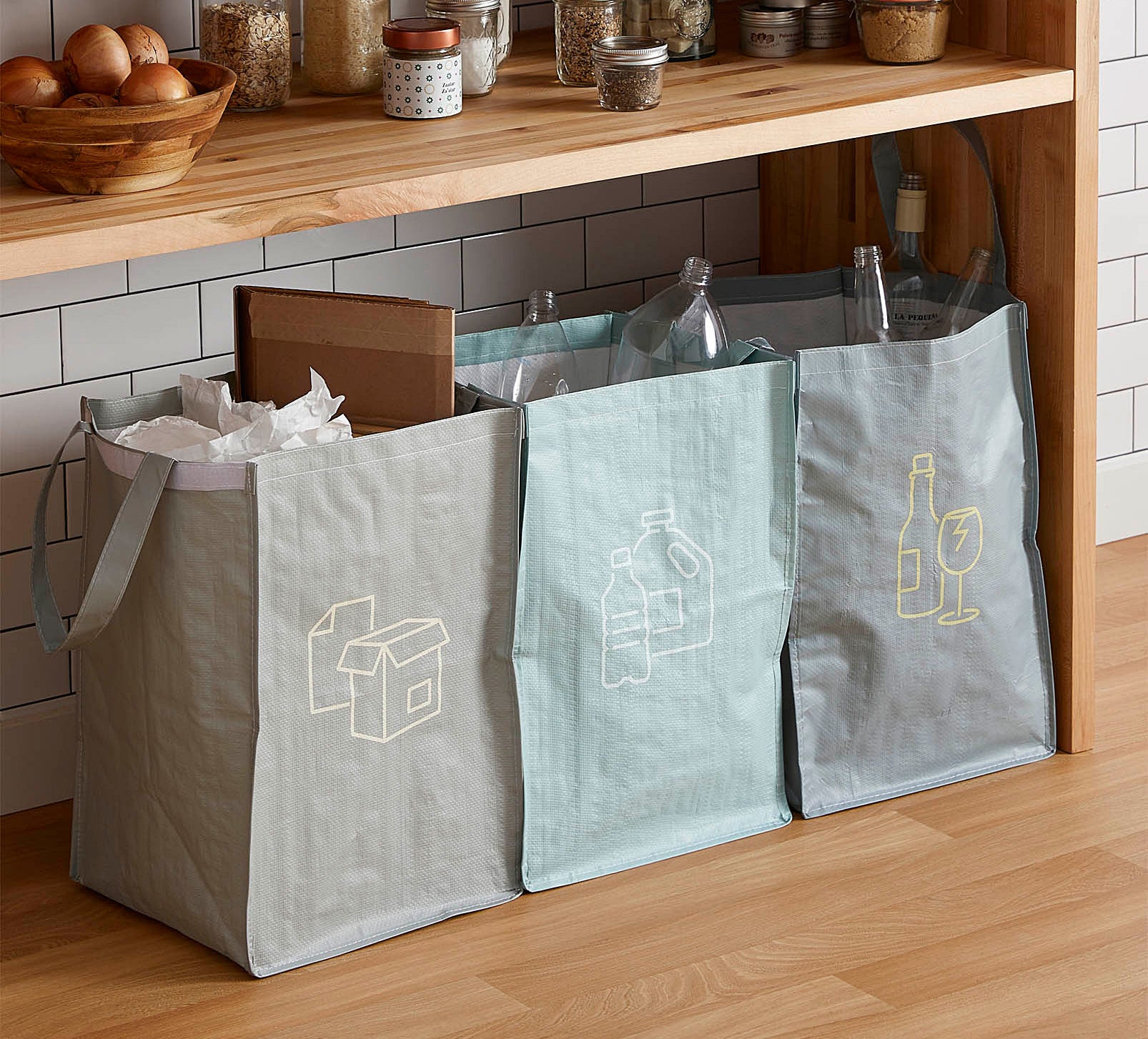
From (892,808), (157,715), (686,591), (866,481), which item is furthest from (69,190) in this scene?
(892,808)

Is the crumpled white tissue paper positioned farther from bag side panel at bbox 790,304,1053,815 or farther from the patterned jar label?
bag side panel at bbox 790,304,1053,815

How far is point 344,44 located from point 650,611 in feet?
2.28

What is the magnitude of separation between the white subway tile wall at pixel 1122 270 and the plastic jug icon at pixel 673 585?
97 cm

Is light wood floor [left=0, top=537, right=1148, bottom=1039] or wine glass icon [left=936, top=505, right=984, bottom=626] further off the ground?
wine glass icon [left=936, top=505, right=984, bottom=626]

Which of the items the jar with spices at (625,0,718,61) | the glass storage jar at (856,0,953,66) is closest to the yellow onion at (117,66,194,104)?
the jar with spices at (625,0,718,61)

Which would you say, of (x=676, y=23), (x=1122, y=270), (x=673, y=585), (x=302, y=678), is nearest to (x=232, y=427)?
(x=302, y=678)

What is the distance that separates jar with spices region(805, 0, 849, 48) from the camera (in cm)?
212

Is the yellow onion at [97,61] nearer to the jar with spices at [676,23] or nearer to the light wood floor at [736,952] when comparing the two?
the jar with spices at [676,23]

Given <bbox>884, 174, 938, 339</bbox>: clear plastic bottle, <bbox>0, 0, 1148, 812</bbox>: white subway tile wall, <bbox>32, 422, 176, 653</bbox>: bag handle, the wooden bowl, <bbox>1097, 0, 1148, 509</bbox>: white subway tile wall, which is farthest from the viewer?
<bbox>1097, 0, 1148, 509</bbox>: white subway tile wall

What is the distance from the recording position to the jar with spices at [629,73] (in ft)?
6.02

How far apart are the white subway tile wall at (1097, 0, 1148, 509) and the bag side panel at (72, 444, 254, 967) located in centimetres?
145

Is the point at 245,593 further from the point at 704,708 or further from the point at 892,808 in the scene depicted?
the point at 892,808

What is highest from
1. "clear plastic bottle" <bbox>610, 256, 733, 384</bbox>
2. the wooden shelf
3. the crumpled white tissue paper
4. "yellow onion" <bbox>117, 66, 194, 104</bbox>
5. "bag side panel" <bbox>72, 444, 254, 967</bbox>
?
"yellow onion" <bbox>117, 66, 194, 104</bbox>

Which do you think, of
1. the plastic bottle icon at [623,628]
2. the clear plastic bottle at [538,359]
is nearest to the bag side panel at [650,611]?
the plastic bottle icon at [623,628]
